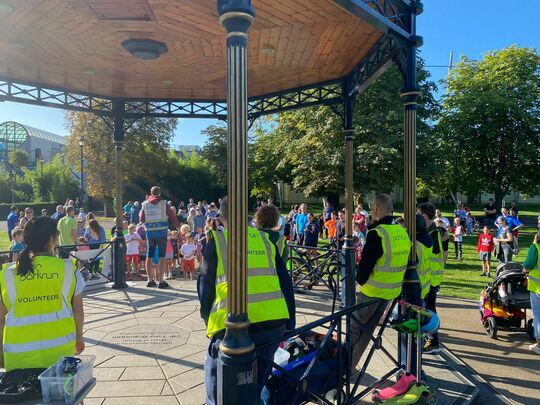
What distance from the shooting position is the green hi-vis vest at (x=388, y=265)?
374 cm

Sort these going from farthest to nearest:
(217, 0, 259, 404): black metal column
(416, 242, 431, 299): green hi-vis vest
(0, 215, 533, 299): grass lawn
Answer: (0, 215, 533, 299): grass lawn < (416, 242, 431, 299): green hi-vis vest < (217, 0, 259, 404): black metal column

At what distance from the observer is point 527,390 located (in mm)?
4332

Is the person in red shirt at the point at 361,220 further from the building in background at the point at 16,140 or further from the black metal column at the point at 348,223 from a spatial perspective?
the building in background at the point at 16,140

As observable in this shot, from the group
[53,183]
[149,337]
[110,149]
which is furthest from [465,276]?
[53,183]

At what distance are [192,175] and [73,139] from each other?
1185 centimetres

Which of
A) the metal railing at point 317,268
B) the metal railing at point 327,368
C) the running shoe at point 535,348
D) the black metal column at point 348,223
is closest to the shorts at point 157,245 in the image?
the metal railing at point 317,268

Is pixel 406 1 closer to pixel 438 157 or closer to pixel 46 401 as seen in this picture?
pixel 46 401

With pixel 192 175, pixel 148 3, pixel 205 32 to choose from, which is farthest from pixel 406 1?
pixel 192 175

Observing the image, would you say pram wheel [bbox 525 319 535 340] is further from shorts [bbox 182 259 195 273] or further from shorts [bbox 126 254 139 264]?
shorts [bbox 126 254 139 264]

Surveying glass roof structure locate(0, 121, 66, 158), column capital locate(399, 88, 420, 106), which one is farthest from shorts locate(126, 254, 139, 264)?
glass roof structure locate(0, 121, 66, 158)

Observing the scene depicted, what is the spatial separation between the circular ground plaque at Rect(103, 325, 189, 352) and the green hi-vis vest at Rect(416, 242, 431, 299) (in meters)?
3.11

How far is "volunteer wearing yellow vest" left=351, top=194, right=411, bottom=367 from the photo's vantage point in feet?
12.3

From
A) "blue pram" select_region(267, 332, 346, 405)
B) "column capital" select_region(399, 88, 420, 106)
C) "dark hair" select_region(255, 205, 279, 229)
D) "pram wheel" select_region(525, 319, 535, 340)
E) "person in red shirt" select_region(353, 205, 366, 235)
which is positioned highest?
"column capital" select_region(399, 88, 420, 106)

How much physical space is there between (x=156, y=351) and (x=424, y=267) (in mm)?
3441
